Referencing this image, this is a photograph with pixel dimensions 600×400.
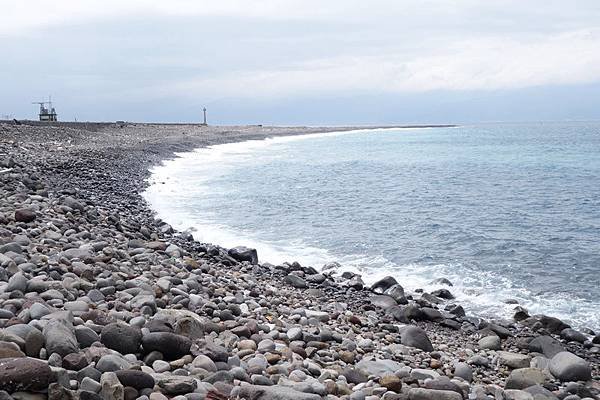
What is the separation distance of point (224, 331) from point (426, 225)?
41.4 ft

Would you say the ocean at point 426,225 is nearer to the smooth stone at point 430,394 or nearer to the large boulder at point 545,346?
the large boulder at point 545,346

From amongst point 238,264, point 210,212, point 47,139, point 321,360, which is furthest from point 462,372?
point 47,139

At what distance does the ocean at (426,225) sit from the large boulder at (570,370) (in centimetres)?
269

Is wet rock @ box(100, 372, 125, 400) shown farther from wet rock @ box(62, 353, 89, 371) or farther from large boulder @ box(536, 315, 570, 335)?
large boulder @ box(536, 315, 570, 335)

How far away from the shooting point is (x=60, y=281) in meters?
6.08

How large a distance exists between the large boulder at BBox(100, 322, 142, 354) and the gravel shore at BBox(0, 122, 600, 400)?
0.04 ft

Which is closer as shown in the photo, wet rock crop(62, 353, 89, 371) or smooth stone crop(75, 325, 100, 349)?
wet rock crop(62, 353, 89, 371)

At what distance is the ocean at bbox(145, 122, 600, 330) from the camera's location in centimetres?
1153

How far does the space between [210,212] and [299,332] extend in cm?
1334

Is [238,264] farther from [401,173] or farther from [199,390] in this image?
[401,173]

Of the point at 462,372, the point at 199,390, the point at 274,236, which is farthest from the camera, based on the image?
the point at 274,236

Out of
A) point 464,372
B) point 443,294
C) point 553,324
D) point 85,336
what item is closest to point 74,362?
point 85,336

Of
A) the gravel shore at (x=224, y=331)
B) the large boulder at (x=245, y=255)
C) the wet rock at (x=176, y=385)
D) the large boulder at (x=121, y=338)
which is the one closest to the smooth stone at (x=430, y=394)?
the gravel shore at (x=224, y=331)

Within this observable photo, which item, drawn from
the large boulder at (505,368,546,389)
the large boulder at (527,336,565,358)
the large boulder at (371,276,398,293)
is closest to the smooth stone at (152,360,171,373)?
the large boulder at (505,368,546,389)
